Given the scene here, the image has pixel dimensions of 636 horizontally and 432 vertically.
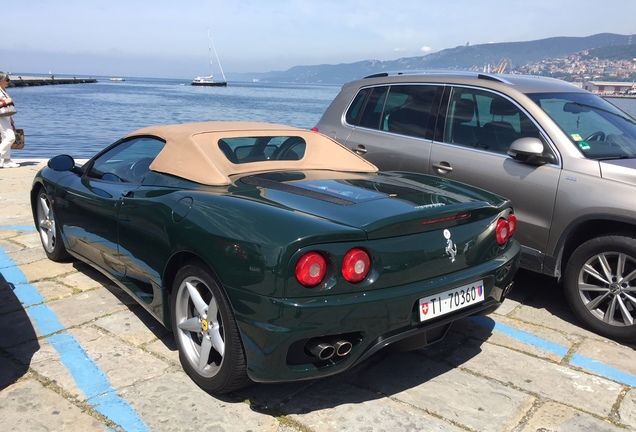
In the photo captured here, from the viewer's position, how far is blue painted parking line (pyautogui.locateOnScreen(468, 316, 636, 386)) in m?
3.33

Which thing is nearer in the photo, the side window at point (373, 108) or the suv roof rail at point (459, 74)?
the suv roof rail at point (459, 74)

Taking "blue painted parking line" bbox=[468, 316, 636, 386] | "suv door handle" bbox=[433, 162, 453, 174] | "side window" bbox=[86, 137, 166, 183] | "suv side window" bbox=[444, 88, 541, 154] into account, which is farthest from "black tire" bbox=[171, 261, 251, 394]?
"suv side window" bbox=[444, 88, 541, 154]

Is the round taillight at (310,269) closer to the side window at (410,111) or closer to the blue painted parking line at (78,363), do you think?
the blue painted parking line at (78,363)

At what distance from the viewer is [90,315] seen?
4.06m

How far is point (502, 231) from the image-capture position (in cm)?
331

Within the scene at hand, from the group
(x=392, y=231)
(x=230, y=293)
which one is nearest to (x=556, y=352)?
(x=392, y=231)

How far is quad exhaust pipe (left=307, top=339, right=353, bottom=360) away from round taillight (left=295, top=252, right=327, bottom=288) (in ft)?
0.90

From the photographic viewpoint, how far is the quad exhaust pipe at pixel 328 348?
2.58 m

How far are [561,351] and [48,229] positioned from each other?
430 cm

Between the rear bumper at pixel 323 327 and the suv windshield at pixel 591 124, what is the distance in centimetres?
210

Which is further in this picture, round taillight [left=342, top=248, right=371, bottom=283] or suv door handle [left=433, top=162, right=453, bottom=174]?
suv door handle [left=433, top=162, right=453, bottom=174]

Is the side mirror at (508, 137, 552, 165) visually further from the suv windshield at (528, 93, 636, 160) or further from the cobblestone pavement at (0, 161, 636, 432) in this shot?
the cobblestone pavement at (0, 161, 636, 432)

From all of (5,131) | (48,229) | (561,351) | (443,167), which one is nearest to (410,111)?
(443,167)

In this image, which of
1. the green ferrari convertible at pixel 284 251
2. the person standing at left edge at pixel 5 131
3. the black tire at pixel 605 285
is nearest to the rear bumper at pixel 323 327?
the green ferrari convertible at pixel 284 251
